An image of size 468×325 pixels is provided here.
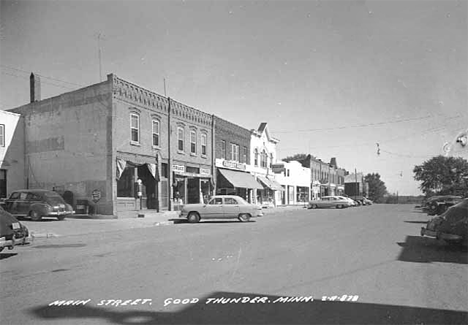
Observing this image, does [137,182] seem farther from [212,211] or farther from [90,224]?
[90,224]

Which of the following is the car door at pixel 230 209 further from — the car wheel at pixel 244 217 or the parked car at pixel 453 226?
the parked car at pixel 453 226

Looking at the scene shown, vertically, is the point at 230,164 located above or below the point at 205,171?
above

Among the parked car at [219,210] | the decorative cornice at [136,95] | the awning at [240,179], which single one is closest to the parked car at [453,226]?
the parked car at [219,210]

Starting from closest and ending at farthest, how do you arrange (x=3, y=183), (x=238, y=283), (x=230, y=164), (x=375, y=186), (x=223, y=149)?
(x=238, y=283) → (x=3, y=183) → (x=223, y=149) → (x=230, y=164) → (x=375, y=186)

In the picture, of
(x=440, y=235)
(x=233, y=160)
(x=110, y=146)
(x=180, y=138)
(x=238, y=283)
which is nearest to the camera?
(x=238, y=283)

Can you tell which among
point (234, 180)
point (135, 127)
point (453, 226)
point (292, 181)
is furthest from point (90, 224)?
point (292, 181)

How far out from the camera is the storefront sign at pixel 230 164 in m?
33.6

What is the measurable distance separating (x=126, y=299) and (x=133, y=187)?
19.1 metres

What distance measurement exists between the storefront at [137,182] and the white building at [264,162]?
15.6 meters

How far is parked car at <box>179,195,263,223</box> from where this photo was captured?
2075 cm

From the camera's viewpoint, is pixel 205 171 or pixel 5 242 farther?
pixel 205 171

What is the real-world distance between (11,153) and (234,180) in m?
A: 16.9

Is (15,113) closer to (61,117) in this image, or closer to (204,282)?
(61,117)

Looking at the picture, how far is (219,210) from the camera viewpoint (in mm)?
20844
